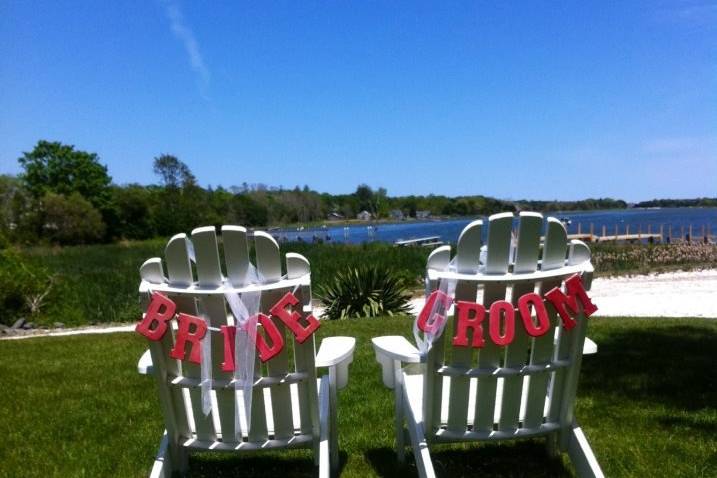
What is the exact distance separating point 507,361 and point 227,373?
1217mm

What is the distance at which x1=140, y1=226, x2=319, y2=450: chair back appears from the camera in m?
2.18

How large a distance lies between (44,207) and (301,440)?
4985 centimetres

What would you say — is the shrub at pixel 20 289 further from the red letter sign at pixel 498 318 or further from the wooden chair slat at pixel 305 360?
the red letter sign at pixel 498 318

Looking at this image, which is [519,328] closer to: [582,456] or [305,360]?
[582,456]

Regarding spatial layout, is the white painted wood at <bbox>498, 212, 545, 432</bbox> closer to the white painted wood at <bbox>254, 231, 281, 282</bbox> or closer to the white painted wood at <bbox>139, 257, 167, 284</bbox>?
the white painted wood at <bbox>254, 231, 281, 282</bbox>

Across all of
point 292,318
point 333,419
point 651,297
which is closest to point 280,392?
point 292,318

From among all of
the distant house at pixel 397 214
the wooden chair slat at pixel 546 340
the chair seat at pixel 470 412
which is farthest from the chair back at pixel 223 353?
the distant house at pixel 397 214

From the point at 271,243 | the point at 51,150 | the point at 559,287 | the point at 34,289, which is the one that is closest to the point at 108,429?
the point at 271,243

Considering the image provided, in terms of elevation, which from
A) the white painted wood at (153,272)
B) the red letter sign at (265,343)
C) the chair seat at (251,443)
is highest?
the white painted wood at (153,272)

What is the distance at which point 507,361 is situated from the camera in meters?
2.38

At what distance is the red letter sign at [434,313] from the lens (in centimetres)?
221

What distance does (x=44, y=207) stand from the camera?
45.0m

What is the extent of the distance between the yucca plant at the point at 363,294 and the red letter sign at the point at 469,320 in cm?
735

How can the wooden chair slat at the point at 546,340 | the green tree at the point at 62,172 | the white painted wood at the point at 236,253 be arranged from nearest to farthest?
the white painted wood at the point at 236,253 → the wooden chair slat at the point at 546,340 → the green tree at the point at 62,172
